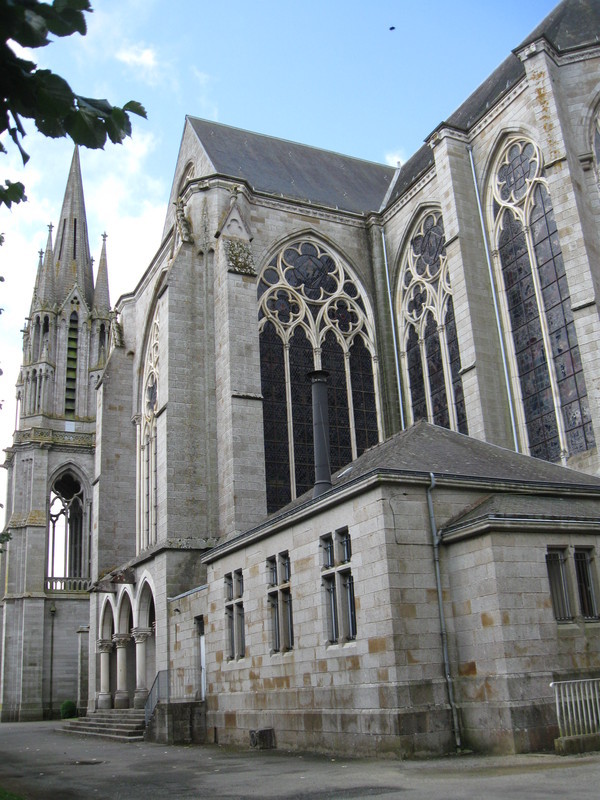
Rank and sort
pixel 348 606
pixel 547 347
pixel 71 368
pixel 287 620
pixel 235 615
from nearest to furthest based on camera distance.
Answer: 1. pixel 348 606
2. pixel 287 620
3. pixel 235 615
4. pixel 547 347
5. pixel 71 368

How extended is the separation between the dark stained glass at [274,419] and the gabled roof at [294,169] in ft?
17.5

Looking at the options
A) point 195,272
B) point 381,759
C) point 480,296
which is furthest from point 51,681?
point 381,759

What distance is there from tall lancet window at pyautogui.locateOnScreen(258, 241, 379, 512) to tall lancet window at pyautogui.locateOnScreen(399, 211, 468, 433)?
4.05ft

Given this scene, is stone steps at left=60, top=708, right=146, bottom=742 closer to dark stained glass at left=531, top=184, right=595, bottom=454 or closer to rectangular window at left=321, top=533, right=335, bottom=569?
rectangular window at left=321, top=533, right=335, bottom=569

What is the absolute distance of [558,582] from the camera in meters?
11.6

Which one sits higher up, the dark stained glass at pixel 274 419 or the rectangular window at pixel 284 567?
the dark stained glass at pixel 274 419

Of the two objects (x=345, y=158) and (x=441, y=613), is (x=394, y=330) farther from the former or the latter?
(x=441, y=613)

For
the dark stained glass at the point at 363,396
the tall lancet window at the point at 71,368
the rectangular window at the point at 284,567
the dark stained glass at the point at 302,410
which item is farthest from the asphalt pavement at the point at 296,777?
the tall lancet window at the point at 71,368

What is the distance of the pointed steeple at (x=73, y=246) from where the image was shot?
157 feet

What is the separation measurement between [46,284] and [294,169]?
21652mm

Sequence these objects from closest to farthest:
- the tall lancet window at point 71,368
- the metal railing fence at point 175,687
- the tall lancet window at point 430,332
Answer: the metal railing fence at point 175,687
the tall lancet window at point 430,332
the tall lancet window at point 71,368

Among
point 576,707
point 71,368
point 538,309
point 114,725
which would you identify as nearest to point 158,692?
point 114,725

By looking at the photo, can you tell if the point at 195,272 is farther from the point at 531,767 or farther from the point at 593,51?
the point at 531,767

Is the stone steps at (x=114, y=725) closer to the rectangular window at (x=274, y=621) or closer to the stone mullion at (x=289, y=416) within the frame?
the rectangular window at (x=274, y=621)
